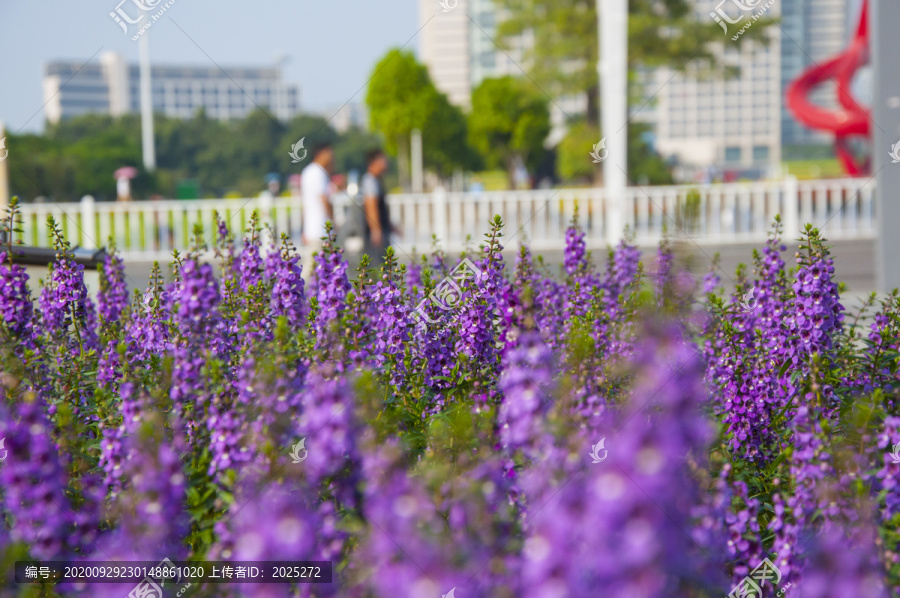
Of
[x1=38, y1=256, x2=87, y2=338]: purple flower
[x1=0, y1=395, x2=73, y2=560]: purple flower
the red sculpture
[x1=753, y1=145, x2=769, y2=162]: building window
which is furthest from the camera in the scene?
[x1=753, y1=145, x2=769, y2=162]: building window

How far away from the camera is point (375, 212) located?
698 centimetres

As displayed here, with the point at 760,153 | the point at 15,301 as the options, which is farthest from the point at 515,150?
the point at 760,153

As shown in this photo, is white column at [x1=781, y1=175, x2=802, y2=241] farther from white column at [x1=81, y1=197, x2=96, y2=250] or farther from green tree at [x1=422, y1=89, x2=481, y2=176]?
green tree at [x1=422, y1=89, x2=481, y2=176]

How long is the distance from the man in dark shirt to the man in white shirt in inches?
11.1

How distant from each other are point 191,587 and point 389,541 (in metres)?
0.80

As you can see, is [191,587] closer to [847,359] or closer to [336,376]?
[336,376]

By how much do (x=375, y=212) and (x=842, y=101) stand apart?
24463 mm

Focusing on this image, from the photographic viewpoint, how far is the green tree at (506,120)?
52.4 meters

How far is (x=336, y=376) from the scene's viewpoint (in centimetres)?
235

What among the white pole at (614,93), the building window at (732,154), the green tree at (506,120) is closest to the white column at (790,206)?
the white pole at (614,93)

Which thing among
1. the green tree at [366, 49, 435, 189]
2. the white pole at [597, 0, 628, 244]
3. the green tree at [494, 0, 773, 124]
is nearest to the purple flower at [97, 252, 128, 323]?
the white pole at [597, 0, 628, 244]

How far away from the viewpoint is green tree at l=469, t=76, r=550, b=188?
2063 inches

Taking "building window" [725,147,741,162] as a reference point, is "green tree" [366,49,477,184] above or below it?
below

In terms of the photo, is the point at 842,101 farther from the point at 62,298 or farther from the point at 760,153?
the point at 760,153
